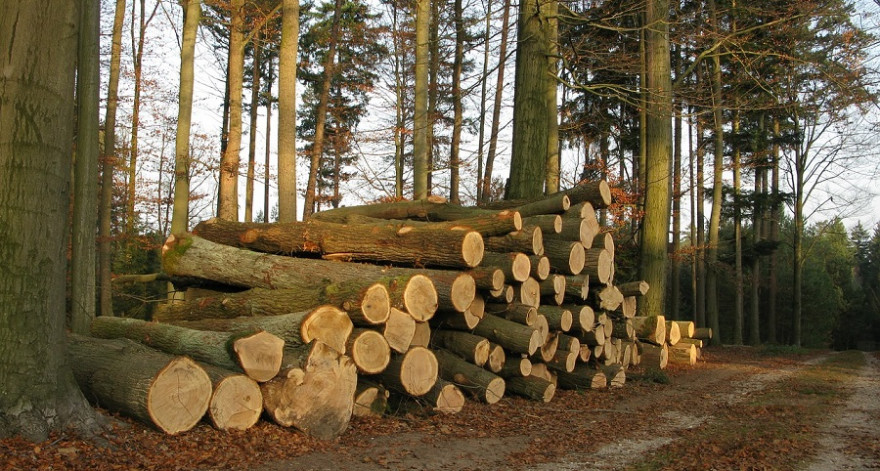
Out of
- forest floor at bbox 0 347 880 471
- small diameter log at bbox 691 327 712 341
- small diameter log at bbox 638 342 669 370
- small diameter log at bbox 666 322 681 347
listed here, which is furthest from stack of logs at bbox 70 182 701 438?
small diameter log at bbox 691 327 712 341

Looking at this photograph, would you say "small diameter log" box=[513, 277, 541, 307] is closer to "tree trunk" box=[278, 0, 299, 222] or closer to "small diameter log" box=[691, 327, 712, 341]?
Answer: "tree trunk" box=[278, 0, 299, 222]

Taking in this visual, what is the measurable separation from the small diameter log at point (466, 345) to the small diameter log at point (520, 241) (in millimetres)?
1334

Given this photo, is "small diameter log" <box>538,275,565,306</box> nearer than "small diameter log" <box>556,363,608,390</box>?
Yes

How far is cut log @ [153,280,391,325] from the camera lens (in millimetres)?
7016

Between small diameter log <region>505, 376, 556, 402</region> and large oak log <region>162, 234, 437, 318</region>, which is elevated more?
large oak log <region>162, 234, 437, 318</region>

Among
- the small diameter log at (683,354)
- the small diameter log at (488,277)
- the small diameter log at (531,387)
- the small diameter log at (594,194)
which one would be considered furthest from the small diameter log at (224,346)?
the small diameter log at (683,354)

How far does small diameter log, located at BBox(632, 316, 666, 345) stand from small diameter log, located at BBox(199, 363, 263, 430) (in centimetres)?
974

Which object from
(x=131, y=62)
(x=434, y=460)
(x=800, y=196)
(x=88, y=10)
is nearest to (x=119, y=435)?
(x=434, y=460)

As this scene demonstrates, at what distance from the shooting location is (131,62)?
73.7 ft

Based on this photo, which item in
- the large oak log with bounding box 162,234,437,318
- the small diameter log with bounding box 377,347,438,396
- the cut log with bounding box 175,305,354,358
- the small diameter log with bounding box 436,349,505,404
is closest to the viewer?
the cut log with bounding box 175,305,354,358

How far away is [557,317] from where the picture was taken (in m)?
9.84

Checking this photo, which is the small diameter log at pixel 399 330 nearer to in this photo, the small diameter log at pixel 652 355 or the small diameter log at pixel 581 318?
the small diameter log at pixel 581 318

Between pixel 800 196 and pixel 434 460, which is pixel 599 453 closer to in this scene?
pixel 434 460

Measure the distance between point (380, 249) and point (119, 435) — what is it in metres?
4.36
